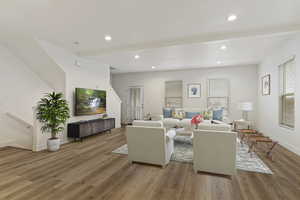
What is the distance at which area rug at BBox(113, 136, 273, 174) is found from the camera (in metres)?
2.82

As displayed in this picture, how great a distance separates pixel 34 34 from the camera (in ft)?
11.9

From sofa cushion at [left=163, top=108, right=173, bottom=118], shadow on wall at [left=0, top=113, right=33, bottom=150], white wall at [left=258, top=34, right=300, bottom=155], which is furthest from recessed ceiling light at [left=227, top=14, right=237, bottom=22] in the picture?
shadow on wall at [left=0, top=113, right=33, bottom=150]

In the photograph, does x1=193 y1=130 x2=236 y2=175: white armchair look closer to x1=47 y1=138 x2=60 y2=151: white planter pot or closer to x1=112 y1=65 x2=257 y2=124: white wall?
x1=47 y1=138 x2=60 y2=151: white planter pot

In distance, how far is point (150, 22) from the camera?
307 cm

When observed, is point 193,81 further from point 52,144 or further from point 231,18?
point 52,144

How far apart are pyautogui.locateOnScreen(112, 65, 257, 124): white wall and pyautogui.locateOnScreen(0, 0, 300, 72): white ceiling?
227cm

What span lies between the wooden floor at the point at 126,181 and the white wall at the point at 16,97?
1004mm

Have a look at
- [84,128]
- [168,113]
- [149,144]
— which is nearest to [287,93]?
[168,113]

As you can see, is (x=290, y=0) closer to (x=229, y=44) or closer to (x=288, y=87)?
(x=229, y=44)

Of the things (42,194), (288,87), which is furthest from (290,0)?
(42,194)

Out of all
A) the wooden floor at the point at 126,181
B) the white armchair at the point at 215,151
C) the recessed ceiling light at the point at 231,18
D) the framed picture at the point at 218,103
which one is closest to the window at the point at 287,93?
the wooden floor at the point at 126,181

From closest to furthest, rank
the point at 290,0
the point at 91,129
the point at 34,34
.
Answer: the point at 290,0 → the point at 34,34 → the point at 91,129

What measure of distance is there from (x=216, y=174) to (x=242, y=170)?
0.60m

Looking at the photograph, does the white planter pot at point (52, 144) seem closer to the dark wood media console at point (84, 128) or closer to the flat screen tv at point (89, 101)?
the dark wood media console at point (84, 128)
